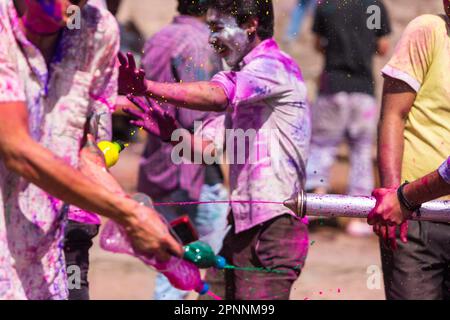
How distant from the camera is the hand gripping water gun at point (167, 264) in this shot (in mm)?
2786

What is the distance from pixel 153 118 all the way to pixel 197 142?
1.06 ft

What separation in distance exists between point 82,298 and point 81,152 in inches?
45.2

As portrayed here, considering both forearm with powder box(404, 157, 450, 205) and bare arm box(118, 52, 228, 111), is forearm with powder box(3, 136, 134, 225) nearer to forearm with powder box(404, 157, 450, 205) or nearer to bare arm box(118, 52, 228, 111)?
bare arm box(118, 52, 228, 111)

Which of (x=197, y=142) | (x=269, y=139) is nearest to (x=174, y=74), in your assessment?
(x=197, y=142)

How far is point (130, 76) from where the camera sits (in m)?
3.59

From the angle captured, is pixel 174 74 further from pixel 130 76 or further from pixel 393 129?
pixel 393 129

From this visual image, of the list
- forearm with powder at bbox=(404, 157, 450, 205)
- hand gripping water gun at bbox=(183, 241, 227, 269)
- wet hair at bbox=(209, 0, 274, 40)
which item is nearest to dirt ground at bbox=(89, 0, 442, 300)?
wet hair at bbox=(209, 0, 274, 40)

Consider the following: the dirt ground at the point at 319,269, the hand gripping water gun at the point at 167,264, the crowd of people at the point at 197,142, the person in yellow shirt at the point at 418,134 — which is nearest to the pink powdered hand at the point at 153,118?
the crowd of people at the point at 197,142

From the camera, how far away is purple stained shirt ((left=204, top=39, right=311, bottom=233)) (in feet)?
12.7

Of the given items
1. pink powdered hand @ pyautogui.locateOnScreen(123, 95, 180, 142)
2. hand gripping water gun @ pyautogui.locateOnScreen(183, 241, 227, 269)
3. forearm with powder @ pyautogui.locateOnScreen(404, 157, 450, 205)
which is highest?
pink powdered hand @ pyautogui.locateOnScreen(123, 95, 180, 142)

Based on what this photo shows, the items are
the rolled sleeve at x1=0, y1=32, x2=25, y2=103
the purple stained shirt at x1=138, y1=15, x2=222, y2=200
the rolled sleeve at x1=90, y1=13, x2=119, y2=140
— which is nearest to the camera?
the rolled sleeve at x1=0, y1=32, x2=25, y2=103

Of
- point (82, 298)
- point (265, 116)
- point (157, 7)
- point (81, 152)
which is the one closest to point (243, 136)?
point (265, 116)

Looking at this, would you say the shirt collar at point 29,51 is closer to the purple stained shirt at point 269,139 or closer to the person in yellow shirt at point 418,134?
the purple stained shirt at point 269,139
